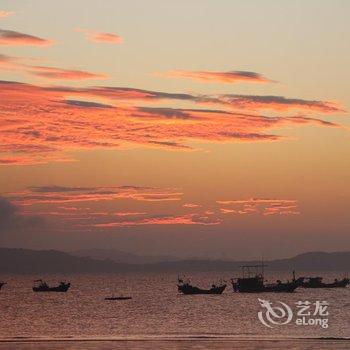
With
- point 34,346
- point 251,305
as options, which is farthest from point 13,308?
point 34,346

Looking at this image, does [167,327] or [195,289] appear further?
[195,289]

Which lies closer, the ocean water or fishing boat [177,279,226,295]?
the ocean water

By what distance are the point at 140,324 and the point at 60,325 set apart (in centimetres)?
1002

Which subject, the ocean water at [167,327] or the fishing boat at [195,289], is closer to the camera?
the ocean water at [167,327]

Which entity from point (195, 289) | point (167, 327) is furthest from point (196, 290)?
point (167, 327)

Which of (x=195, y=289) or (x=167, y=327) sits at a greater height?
(x=195, y=289)


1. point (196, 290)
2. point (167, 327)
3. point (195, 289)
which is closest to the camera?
point (167, 327)

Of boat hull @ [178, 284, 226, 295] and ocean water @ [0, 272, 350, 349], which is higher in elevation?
boat hull @ [178, 284, 226, 295]

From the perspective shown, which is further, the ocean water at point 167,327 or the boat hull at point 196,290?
the boat hull at point 196,290

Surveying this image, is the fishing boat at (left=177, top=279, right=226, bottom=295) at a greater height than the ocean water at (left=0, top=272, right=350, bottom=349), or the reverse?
the fishing boat at (left=177, top=279, right=226, bottom=295)

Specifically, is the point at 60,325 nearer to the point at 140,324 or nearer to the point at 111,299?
the point at 140,324

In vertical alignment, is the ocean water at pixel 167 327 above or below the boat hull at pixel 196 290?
below

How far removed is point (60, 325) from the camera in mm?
105500

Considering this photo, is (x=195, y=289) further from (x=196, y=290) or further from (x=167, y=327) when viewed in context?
(x=167, y=327)
